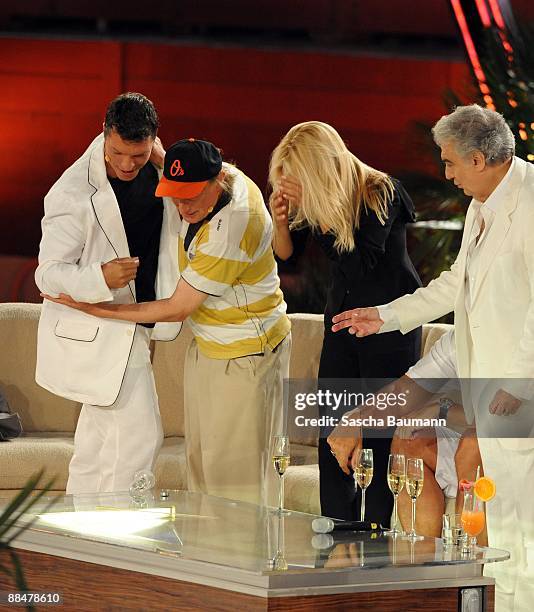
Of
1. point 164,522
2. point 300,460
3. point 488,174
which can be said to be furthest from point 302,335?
point 164,522

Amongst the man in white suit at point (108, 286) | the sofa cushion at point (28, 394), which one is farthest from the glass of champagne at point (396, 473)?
the sofa cushion at point (28, 394)

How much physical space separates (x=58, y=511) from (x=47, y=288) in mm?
964

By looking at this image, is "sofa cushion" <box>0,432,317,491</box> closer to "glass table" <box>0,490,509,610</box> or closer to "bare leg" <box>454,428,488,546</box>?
"bare leg" <box>454,428,488,546</box>

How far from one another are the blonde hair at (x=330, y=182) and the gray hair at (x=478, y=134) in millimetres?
569

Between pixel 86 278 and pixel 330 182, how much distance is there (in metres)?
0.79

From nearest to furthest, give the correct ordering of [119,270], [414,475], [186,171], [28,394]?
1. [414,475]
2. [186,171]
3. [119,270]
4. [28,394]

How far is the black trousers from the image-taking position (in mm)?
3930

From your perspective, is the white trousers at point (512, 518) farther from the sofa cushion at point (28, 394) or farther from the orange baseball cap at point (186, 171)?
the sofa cushion at point (28, 394)

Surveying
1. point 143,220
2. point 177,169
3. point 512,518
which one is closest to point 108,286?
point 143,220

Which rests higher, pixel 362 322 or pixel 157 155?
pixel 157 155

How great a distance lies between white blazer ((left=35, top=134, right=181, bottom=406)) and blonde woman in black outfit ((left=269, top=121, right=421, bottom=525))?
0.43 meters

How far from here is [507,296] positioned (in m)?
3.33

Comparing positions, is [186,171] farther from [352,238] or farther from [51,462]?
[51,462]

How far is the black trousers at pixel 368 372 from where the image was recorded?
3.93 meters
